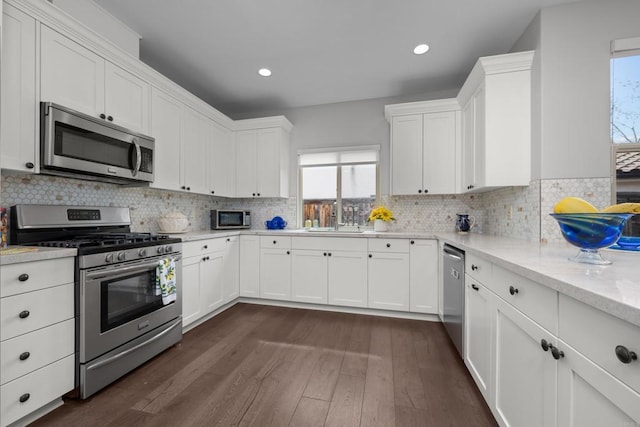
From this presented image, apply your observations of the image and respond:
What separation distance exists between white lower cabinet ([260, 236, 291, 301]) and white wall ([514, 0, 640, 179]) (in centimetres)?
263

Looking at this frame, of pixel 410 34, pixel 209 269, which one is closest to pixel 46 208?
pixel 209 269

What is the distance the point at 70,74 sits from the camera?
1.82 metres

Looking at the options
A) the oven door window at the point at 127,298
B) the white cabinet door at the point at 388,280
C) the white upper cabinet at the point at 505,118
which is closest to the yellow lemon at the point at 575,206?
the white upper cabinet at the point at 505,118

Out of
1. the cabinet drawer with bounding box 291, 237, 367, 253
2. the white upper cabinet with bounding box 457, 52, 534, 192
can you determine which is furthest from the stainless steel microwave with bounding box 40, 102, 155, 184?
the white upper cabinet with bounding box 457, 52, 534, 192

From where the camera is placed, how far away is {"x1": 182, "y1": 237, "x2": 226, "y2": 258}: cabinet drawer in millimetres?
2504

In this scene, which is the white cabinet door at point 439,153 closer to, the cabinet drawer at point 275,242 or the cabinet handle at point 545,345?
the cabinet drawer at point 275,242

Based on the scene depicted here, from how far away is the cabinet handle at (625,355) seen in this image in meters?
0.60

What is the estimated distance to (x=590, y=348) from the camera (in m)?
0.74

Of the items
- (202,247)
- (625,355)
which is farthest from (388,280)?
(625,355)

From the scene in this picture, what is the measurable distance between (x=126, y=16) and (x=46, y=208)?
168cm

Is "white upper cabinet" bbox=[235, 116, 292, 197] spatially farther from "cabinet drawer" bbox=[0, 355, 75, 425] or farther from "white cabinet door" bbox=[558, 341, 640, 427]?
"white cabinet door" bbox=[558, 341, 640, 427]

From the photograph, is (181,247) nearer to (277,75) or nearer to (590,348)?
(277,75)

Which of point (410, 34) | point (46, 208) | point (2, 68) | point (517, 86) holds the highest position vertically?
point (410, 34)

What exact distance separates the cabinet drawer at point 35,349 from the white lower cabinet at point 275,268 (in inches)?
74.1
